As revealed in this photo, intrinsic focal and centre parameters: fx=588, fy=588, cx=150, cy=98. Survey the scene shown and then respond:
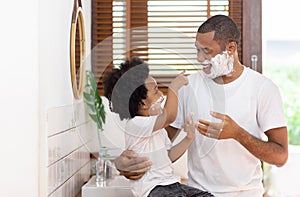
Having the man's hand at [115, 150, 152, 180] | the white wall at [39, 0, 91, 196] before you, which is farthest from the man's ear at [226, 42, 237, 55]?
the white wall at [39, 0, 91, 196]

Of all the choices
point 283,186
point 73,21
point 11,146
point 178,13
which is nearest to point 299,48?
point 283,186

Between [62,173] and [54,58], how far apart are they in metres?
0.52

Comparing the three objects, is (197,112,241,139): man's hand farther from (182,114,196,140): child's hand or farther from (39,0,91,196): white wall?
(39,0,91,196): white wall

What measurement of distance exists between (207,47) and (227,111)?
27 centimetres

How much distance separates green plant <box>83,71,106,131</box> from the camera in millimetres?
2737

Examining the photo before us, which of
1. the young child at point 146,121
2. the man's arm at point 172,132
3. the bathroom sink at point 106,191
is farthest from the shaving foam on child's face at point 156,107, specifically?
the bathroom sink at point 106,191

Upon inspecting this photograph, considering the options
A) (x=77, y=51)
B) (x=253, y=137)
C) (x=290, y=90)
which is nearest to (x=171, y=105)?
(x=253, y=137)

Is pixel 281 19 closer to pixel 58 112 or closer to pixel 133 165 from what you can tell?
pixel 58 112

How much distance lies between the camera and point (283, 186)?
15.8 ft

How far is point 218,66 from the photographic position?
93.9 inches

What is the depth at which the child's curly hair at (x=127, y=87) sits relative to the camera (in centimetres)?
220

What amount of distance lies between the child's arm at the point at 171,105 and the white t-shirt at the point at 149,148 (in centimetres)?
3

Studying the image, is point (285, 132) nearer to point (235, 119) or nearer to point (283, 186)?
point (235, 119)

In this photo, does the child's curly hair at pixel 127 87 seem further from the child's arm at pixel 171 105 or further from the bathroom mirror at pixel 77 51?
the bathroom mirror at pixel 77 51
